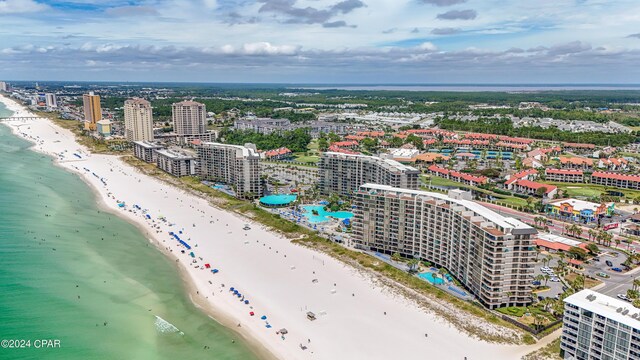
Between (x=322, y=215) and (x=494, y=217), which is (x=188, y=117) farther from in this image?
(x=494, y=217)

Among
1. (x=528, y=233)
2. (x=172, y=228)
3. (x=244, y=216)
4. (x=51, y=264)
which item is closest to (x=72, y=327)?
(x=51, y=264)

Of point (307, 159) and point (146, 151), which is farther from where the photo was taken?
point (307, 159)

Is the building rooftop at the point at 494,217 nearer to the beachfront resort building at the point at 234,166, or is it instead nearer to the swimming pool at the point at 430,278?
the swimming pool at the point at 430,278

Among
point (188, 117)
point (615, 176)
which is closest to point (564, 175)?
point (615, 176)

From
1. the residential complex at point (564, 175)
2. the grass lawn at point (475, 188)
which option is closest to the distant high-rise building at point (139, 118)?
the grass lawn at point (475, 188)

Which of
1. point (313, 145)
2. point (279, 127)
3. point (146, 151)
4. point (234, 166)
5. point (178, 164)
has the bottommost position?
point (313, 145)

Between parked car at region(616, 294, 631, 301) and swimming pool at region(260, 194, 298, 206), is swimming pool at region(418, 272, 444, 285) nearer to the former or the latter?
parked car at region(616, 294, 631, 301)
